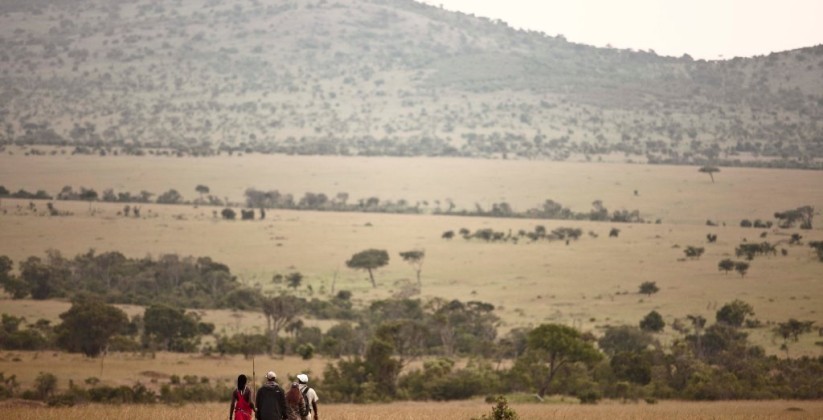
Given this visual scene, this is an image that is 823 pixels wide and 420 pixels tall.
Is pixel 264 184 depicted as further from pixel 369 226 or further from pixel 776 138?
pixel 776 138

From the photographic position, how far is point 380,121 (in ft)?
555

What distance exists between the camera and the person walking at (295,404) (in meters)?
16.5

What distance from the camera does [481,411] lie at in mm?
30109

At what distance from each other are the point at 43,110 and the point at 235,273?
95481 mm

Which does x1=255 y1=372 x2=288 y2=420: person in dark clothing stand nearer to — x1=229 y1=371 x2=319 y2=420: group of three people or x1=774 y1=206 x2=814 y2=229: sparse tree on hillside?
x1=229 y1=371 x2=319 y2=420: group of three people

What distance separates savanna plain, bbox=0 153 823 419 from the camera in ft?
131

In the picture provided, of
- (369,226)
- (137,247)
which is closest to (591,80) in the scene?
(369,226)

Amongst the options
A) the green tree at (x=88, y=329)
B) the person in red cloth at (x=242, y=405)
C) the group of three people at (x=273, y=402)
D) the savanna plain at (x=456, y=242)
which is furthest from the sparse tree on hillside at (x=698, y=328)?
the person in red cloth at (x=242, y=405)

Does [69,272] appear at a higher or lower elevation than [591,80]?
lower

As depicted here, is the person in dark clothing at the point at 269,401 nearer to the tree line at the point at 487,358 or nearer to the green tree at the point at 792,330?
the tree line at the point at 487,358

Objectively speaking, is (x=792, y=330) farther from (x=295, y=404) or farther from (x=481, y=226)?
(x=481, y=226)

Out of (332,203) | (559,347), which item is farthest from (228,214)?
(559,347)

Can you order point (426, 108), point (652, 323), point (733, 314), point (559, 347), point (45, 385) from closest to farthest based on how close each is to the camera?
point (45, 385)
point (559, 347)
point (652, 323)
point (733, 314)
point (426, 108)

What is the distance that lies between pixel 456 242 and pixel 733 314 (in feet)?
100
